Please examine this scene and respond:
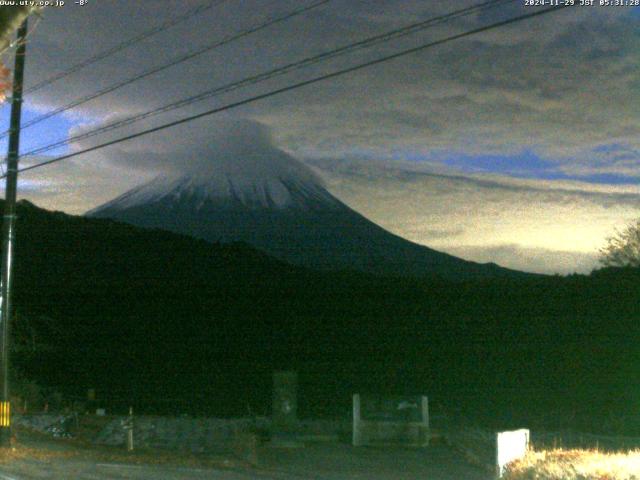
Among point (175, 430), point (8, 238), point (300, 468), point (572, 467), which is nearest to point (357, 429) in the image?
point (300, 468)

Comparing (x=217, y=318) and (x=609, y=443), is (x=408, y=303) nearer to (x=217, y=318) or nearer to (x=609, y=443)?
(x=217, y=318)

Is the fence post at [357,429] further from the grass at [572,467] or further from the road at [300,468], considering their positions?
the grass at [572,467]

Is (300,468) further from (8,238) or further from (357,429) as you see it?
(8,238)

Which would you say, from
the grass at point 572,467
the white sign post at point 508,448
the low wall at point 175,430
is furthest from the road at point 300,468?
the grass at point 572,467

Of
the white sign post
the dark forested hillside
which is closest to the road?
the white sign post

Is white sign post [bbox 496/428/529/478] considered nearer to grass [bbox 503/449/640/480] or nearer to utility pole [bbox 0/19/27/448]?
grass [bbox 503/449/640/480]

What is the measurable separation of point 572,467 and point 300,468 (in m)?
8.28

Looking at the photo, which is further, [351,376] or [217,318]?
[217,318]

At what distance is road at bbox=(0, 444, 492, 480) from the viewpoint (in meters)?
15.7

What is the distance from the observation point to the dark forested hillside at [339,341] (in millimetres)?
41781

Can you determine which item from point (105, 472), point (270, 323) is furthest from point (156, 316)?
point (105, 472)

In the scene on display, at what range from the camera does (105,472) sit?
16.0m

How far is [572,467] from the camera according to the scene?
10.7 m

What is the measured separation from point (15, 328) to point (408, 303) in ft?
93.5
